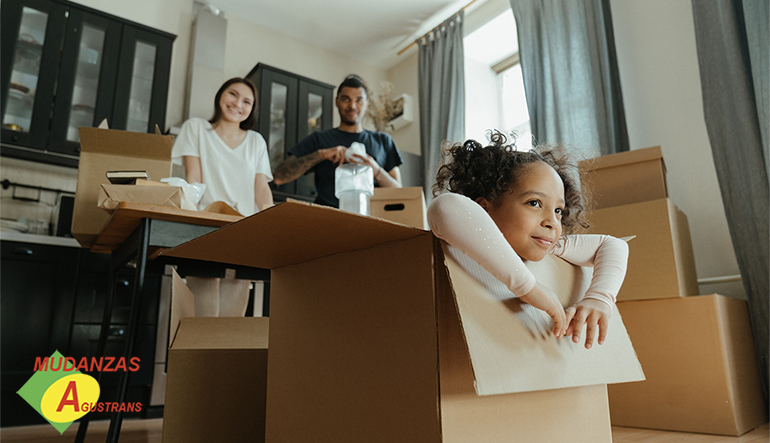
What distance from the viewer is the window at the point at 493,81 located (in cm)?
346

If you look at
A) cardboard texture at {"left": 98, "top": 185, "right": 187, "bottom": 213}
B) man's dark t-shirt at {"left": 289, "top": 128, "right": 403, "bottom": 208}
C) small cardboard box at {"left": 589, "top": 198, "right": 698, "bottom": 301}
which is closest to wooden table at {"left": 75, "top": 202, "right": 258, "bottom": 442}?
cardboard texture at {"left": 98, "top": 185, "right": 187, "bottom": 213}

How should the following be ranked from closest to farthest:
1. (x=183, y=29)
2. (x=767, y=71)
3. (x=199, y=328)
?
(x=199, y=328), (x=767, y=71), (x=183, y=29)

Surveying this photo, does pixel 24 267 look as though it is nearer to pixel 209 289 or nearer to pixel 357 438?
pixel 209 289

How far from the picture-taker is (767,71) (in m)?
1.76

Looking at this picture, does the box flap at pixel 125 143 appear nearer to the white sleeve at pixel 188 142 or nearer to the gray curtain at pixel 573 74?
the white sleeve at pixel 188 142

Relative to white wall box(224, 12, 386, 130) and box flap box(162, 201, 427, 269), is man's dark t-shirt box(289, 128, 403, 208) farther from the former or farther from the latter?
white wall box(224, 12, 386, 130)

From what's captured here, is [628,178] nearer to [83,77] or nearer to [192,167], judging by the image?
[192,167]

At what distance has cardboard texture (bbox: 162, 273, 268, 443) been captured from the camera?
2.96ft

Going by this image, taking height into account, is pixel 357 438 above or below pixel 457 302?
below

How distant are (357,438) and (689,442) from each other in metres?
1.12

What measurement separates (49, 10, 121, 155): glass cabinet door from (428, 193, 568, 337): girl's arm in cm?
267

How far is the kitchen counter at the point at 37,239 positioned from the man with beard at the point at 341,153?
101 centimetres

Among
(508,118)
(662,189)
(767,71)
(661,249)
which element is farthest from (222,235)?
(508,118)

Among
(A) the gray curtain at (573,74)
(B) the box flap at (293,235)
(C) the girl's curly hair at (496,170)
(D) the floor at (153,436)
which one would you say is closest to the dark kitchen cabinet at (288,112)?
(A) the gray curtain at (573,74)
